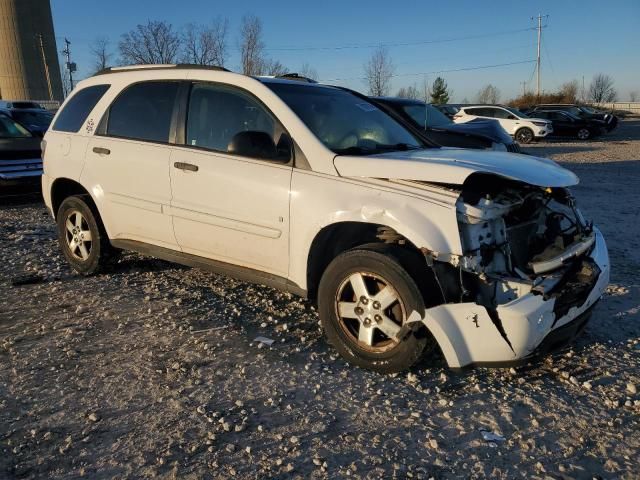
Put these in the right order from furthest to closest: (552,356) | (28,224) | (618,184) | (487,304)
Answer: (618,184)
(28,224)
(552,356)
(487,304)

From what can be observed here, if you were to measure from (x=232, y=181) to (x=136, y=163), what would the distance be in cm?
110

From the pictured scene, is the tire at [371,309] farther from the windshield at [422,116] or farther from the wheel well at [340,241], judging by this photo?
the windshield at [422,116]

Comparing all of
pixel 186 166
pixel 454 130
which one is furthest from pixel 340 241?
pixel 454 130

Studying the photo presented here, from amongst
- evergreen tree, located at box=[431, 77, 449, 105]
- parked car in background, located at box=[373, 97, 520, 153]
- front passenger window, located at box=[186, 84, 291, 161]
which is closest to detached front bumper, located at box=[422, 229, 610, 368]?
front passenger window, located at box=[186, 84, 291, 161]

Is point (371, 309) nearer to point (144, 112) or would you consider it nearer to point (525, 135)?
point (144, 112)

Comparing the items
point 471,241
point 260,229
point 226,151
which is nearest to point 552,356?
point 471,241

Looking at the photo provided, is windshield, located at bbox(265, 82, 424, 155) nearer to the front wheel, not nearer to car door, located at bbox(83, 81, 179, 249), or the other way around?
car door, located at bbox(83, 81, 179, 249)

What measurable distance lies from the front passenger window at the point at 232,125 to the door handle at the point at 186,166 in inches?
7.1

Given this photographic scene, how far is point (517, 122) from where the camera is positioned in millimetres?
23938

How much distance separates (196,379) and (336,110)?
2293 mm

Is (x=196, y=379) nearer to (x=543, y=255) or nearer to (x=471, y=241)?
(x=471, y=241)

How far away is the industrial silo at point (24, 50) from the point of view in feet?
205

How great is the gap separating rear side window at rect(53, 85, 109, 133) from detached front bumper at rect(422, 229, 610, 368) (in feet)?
12.7

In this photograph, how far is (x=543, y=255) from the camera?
11.0 ft
